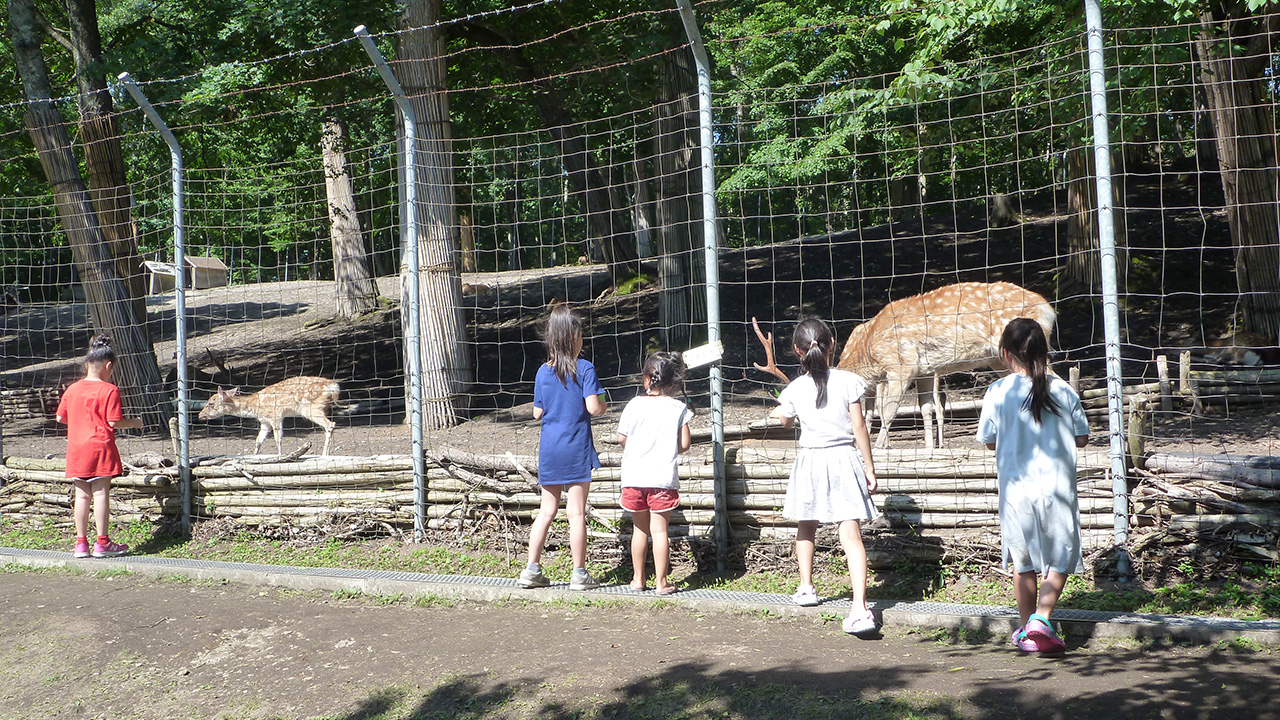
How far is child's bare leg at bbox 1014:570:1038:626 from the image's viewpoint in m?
4.40

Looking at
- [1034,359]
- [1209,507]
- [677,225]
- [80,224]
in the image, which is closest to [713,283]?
[1034,359]

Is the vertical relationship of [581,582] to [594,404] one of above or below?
below

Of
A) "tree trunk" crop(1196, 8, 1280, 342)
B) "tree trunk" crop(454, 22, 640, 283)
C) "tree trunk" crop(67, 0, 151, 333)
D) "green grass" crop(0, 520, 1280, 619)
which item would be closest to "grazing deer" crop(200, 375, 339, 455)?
"tree trunk" crop(67, 0, 151, 333)

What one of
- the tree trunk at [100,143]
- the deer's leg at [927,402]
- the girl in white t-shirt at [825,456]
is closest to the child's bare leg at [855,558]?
the girl in white t-shirt at [825,456]

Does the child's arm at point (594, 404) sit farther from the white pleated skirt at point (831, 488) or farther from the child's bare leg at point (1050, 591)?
the child's bare leg at point (1050, 591)

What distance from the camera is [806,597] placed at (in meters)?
5.01

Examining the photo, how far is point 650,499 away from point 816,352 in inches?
49.3

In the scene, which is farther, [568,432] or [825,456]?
[568,432]

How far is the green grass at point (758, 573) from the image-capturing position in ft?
15.7

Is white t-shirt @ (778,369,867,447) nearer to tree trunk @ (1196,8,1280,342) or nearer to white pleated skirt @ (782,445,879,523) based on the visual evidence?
white pleated skirt @ (782,445,879,523)

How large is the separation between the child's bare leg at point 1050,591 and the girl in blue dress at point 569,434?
7.85 ft

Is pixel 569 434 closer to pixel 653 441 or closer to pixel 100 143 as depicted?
pixel 653 441

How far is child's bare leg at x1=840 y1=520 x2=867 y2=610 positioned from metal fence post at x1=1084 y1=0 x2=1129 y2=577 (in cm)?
139

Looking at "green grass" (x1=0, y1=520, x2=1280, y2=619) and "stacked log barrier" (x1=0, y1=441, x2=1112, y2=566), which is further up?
"stacked log barrier" (x1=0, y1=441, x2=1112, y2=566)
